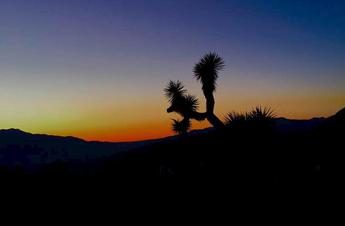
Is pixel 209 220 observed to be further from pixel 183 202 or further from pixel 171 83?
pixel 171 83

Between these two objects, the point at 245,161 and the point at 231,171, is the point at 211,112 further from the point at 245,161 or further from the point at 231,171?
the point at 231,171

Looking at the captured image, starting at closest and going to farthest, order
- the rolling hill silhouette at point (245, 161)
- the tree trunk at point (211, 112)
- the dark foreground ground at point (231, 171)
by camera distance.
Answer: the dark foreground ground at point (231, 171) < the rolling hill silhouette at point (245, 161) < the tree trunk at point (211, 112)

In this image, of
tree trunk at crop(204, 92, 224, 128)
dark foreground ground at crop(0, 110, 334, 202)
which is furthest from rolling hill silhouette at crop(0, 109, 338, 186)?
tree trunk at crop(204, 92, 224, 128)

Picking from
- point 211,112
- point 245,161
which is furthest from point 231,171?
point 211,112

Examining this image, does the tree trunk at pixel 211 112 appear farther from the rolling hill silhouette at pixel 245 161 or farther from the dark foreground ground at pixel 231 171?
the dark foreground ground at pixel 231 171

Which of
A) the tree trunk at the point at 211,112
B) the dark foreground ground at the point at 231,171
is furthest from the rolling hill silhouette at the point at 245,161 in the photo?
the tree trunk at the point at 211,112

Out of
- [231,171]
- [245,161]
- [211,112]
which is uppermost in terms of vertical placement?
[211,112]

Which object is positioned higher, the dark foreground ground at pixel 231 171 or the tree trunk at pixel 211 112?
the tree trunk at pixel 211 112

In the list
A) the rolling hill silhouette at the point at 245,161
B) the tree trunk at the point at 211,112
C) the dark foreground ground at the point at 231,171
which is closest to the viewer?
the dark foreground ground at the point at 231,171

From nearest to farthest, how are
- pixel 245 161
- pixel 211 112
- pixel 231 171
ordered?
pixel 231 171
pixel 245 161
pixel 211 112

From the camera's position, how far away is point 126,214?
1112cm

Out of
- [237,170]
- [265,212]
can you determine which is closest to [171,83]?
[237,170]

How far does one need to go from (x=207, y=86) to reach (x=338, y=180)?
33.2 feet

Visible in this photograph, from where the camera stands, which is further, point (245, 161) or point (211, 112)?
point (211, 112)
